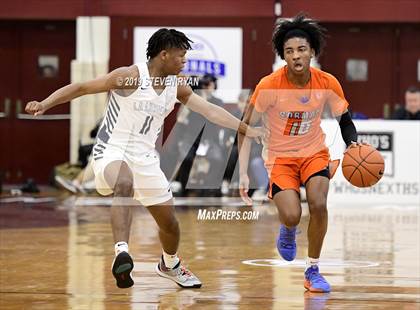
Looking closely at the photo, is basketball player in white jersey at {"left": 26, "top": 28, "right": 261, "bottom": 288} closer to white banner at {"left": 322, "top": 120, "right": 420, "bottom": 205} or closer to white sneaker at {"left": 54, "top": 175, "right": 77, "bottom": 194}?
white banner at {"left": 322, "top": 120, "right": 420, "bottom": 205}

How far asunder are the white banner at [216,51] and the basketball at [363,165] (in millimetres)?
11545

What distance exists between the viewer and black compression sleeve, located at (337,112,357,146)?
8500mm

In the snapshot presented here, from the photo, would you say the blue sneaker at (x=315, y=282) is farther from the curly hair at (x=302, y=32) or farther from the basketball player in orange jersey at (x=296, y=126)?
the curly hair at (x=302, y=32)

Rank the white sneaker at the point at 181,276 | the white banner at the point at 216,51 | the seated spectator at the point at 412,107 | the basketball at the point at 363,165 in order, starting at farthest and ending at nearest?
the white banner at the point at 216,51 → the seated spectator at the point at 412,107 → the basketball at the point at 363,165 → the white sneaker at the point at 181,276

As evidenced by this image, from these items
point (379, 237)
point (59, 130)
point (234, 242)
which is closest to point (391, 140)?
point (379, 237)

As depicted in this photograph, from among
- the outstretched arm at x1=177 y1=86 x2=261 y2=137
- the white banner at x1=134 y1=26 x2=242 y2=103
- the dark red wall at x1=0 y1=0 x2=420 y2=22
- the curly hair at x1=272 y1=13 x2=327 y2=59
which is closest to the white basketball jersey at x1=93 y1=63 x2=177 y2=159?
the outstretched arm at x1=177 y1=86 x2=261 y2=137

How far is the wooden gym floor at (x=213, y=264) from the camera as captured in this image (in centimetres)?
780

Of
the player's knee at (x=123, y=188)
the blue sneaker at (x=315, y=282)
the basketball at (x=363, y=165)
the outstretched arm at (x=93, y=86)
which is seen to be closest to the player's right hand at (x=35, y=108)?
the outstretched arm at (x=93, y=86)

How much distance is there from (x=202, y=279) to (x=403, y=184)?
8.14 meters

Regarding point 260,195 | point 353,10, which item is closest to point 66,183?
point 260,195

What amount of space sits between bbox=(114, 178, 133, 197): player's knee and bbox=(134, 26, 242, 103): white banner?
12.5 metres

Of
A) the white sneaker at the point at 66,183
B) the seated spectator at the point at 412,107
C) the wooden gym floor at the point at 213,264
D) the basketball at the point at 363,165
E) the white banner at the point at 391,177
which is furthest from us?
the white sneaker at the point at 66,183

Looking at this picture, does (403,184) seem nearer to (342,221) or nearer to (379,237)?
(342,221)

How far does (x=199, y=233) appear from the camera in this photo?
12.7 meters
